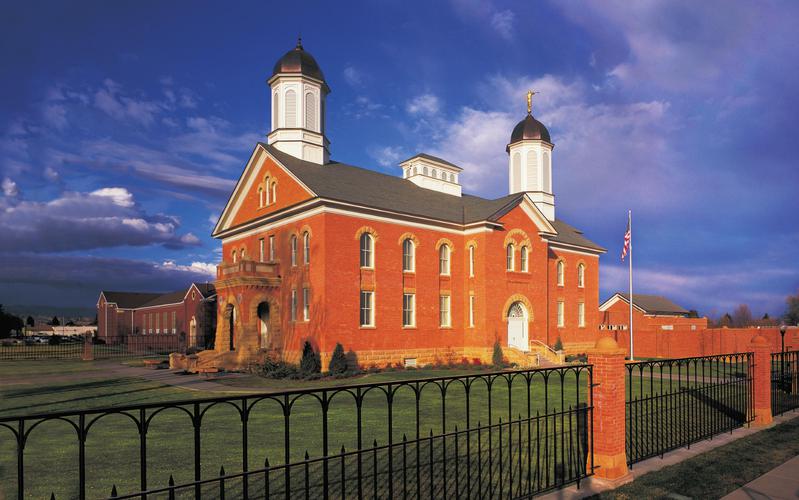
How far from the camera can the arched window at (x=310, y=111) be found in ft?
103

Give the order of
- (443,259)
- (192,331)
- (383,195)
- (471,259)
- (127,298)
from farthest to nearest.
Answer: (127,298) < (192,331) < (471,259) < (443,259) < (383,195)

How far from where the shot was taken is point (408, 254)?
29.0 meters

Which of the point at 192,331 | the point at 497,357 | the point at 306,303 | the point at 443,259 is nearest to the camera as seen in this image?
the point at 306,303

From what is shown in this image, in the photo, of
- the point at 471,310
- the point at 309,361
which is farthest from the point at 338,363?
the point at 471,310

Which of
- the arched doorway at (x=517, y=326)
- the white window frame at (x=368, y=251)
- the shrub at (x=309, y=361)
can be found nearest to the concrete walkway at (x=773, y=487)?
the shrub at (x=309, y=361)

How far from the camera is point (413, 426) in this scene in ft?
39.8

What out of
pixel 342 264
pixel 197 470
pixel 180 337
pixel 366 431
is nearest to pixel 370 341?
pixel 342 264

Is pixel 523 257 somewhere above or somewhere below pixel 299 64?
below

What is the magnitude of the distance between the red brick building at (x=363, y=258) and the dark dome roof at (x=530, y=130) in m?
6.35

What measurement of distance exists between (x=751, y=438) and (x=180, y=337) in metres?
46.6

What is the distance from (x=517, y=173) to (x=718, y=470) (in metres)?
32.7

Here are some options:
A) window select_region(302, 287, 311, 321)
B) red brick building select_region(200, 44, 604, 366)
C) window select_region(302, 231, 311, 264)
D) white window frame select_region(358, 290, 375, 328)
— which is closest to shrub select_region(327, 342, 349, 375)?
red brick building select_region(200, 44, 604, 366)

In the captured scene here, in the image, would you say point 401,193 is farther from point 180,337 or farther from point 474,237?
point 180,337

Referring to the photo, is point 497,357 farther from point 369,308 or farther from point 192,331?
point 192,331
